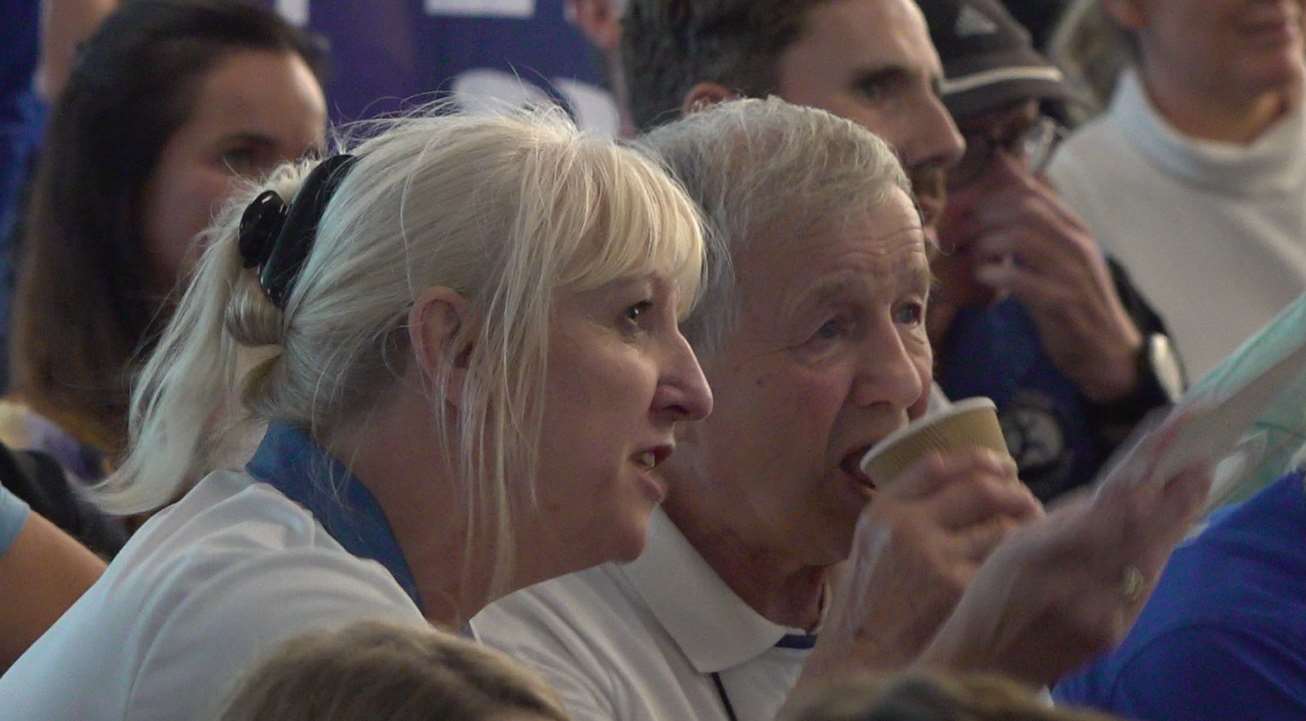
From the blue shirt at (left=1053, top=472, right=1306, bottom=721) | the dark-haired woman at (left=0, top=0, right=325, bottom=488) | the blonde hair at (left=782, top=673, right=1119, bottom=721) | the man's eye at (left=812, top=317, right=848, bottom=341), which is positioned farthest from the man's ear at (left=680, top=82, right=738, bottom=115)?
the blonde hair at (left=782, top=673, right=1119, bottom=721)

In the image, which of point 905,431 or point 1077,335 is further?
point 1077,335

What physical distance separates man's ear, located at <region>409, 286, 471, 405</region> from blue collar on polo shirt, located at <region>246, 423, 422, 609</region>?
0.11 m

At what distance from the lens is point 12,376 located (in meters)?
2.81

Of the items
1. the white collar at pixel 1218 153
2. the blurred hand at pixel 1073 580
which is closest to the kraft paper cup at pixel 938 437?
the blurred hand at pixel 1073 580

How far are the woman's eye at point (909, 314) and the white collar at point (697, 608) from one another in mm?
313

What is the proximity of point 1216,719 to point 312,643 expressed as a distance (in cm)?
97

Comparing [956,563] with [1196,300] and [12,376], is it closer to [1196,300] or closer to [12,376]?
[12,376]

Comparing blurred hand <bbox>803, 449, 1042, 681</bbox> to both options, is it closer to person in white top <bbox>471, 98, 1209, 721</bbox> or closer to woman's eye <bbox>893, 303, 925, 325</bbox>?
person in white top <bbox>471, 98, 1209, 721</bbox>

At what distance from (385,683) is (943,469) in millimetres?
696

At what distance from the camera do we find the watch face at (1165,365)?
3016mm

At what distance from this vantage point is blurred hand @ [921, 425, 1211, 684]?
156 centimetres

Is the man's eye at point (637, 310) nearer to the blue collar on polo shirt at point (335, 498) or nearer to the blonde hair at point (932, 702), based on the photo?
the blue collar on polo shirt at point (335, 498)

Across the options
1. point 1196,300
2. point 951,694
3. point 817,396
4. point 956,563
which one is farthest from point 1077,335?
point 951,694

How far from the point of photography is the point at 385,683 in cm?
111
